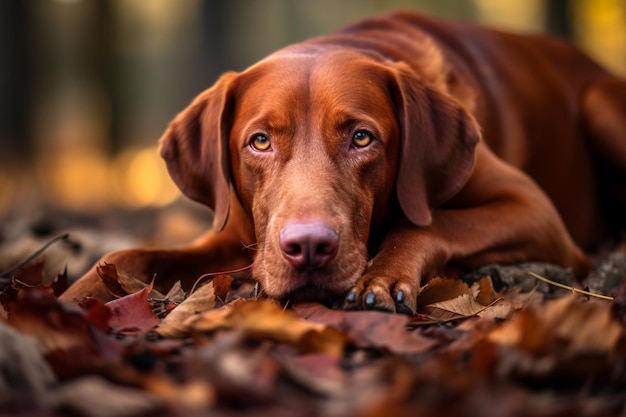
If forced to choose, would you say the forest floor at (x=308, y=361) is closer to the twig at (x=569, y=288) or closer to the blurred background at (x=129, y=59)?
the twig at (x=569, y=288)

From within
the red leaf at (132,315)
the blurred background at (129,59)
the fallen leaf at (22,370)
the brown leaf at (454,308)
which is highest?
the fallen leaf at (22,370)

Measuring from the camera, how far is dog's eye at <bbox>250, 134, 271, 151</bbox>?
11.1 ft

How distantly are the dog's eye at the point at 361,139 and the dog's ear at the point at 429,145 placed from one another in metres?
0.24

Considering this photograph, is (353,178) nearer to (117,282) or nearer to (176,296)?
(176,296)

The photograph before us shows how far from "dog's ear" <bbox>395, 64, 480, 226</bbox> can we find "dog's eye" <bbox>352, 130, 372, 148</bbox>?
0.79 ft

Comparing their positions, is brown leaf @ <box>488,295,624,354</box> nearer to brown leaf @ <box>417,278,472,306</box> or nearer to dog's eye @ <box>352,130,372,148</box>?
brown leaf @ <box>417,278,472,306</box>

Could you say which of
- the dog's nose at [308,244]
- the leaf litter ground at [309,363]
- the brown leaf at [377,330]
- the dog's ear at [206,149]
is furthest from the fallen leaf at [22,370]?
the dog's ear at [206,149]

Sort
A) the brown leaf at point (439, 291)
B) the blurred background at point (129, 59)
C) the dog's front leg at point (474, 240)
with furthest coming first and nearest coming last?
1. the blurred background at point (129, 59)
2. the brown leaf at point (439, 291)
3. the dog's front leg at point (474, 240)

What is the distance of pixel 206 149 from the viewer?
3727mm

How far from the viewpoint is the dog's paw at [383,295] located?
109 inches

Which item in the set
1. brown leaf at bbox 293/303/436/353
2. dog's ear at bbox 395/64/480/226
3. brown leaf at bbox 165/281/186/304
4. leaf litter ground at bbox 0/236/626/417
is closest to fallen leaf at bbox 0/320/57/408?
leaf litter ground at bbox 0/236/626/417

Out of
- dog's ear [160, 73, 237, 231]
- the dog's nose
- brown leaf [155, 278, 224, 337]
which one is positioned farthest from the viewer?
dog's ear [160, 73, 237, 231]

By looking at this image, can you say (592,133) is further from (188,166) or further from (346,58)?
(188,166)

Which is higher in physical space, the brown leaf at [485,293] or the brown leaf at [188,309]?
the brown leaf at [188,309]
